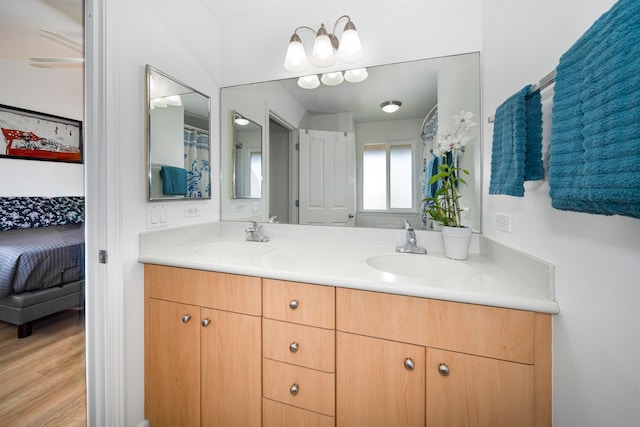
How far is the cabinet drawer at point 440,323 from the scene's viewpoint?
75 centimetres

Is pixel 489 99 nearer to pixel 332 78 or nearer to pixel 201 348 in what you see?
pixel 332 78

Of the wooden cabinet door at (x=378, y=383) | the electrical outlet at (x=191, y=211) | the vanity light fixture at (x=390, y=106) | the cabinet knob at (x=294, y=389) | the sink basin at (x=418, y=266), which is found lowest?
the cabinet knob at (x=294, y=389)

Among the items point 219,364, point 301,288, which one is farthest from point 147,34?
point 219,364

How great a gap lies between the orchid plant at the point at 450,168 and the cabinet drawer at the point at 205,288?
924mm

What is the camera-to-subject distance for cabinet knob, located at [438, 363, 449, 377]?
0.80 metres

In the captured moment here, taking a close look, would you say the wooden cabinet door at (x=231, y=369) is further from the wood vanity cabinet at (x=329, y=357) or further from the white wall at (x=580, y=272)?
the white wall at (x=580, y=272)

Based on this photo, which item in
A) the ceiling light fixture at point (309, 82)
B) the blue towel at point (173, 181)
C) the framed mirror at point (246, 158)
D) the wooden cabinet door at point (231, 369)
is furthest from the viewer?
the framed mirror at point (246, 158)

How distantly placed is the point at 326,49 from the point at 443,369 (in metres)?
1.61

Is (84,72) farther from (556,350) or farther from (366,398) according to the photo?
(556,350)

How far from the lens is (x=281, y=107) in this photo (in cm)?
170

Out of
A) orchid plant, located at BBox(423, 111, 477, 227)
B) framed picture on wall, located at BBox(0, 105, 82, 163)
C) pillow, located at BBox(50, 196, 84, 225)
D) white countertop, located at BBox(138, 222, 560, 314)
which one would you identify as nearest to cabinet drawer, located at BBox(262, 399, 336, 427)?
white countertop, located at BBox(138, 222, 560, 314)

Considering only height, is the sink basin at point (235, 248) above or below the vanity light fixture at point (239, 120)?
below

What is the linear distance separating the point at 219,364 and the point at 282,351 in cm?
33

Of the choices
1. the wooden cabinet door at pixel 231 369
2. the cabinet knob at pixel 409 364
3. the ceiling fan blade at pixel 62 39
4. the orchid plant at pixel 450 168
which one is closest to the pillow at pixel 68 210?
the ceiling fan blade at pixel 62 39
